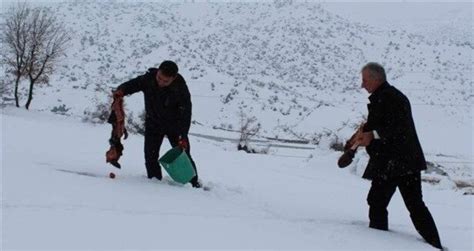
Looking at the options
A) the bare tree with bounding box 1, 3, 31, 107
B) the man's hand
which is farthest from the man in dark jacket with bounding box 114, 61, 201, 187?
the bare tree with bounding box 1, 3, 31, 107

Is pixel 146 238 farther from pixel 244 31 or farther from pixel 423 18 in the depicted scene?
pixel 423 18

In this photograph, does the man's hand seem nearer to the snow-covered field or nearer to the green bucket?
the snow-covered field

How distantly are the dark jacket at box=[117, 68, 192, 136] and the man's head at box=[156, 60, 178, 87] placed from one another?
107 millimetres

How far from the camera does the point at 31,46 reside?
2850 centimetres

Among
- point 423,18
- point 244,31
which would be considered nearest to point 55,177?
point 244,31

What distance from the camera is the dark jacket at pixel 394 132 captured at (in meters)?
5.08

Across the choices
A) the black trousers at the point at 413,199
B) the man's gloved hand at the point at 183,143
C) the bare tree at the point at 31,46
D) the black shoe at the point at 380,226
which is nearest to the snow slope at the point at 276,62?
the bare tree at the point at 31,46

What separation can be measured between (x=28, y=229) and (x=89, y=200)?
1.01 metres

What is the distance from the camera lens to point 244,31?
38312mm

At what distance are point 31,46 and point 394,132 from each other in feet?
86.7

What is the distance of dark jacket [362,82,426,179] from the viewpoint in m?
5.08

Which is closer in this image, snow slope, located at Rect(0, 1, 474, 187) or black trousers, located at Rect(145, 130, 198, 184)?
black trousers, located at Rect(145, 130, 198, 184)

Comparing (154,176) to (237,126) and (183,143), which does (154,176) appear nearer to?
(183,143)

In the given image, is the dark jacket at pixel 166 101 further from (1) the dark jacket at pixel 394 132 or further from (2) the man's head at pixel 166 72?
(1) the dark jacket at pixel 394 132
